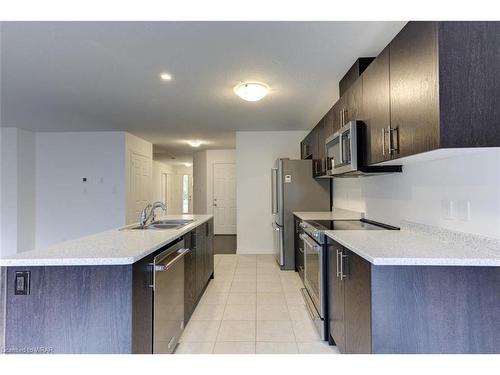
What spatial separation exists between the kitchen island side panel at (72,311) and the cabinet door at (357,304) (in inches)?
44.9

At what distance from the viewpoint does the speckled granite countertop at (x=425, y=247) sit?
1.19 meters

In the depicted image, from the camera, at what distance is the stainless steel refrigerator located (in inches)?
162

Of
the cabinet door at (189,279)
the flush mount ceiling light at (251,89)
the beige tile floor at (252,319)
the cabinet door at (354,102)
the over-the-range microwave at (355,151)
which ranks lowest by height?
the beige tile floor at (252,319)

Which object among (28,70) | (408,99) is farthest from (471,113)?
(28,70)

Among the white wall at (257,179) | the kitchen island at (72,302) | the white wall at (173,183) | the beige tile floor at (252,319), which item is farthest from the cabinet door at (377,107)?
the white wall at (173,183)

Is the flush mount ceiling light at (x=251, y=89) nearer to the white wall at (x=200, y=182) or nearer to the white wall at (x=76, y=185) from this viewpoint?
the white wall at (x=76, y=185)

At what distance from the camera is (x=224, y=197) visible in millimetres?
7816

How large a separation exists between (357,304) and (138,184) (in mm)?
5368

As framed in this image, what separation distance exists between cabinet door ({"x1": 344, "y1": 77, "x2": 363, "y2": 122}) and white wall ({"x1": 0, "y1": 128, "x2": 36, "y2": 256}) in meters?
5.56

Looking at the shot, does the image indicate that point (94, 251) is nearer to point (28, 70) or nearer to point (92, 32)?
point (92, 32)

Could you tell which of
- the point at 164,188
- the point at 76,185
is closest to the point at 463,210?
the point at 76,185

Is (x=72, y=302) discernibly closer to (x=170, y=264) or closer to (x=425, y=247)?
(x=170, y=264)
